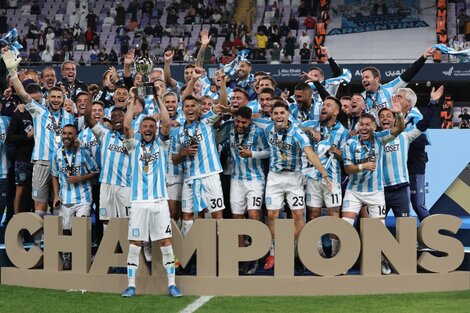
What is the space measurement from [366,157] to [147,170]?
206cm

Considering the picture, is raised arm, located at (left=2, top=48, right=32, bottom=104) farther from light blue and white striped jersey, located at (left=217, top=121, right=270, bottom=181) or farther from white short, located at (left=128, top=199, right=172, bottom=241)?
light blue and white striped jersey, located at (left=217, top=121, right=270, bottom=181)

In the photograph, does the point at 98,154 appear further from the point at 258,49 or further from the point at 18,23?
the point at 18,23

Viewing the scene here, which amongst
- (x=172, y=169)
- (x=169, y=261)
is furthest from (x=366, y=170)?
(x=169, y=261)

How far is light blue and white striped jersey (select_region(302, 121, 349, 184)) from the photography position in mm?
9086

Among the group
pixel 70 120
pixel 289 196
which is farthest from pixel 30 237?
pixel 289 196

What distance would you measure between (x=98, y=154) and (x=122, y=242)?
1.14 metres

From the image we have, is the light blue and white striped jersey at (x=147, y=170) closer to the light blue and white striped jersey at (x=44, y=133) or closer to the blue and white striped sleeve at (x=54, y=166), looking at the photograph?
the blue and white striped sleeve at (x=54, y=166)

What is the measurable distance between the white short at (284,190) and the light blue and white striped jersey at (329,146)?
201mm

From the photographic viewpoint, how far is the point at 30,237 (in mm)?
10227

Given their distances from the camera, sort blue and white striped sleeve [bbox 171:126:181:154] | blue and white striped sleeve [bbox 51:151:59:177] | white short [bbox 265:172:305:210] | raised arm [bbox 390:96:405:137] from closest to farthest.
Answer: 1. raised arm [bbox 390:96:405:137]
2. white short [bbox 265:172:305:210]
3. blue and white striped sleeve [bbox 171:126:181:154]
4. blue and white striped sleeve [bbox 51:151:59:177]

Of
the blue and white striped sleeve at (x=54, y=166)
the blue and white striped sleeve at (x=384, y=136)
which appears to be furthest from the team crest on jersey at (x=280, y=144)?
the blue and white striped sleeve at (x=54, y=166)

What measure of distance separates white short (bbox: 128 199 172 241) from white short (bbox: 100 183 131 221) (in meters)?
0.76

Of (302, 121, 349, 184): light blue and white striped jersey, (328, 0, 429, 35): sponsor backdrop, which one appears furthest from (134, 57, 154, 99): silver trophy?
(328, 0, 429, 35): sponsor backdrop

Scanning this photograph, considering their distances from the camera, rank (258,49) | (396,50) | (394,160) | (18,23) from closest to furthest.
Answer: (394,160), (258,49), (396,50), (18,23)
